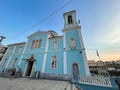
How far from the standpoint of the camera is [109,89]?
608 centimetres

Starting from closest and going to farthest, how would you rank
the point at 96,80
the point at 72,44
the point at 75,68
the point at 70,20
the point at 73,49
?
the point at 96,80
the point at 75,68
the point at 73,49
the point at 72,44
the point at 70,20

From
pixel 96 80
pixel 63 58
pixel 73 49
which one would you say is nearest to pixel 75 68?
pixel 63 58

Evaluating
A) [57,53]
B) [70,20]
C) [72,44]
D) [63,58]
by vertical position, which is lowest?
[63,58]

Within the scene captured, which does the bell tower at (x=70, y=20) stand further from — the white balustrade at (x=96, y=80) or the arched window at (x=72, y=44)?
the white balustrade at (x=96, y=80)

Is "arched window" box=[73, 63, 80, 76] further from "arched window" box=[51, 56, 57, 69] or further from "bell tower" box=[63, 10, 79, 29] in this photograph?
"bell tower" box=[63, 10, 79, 29]

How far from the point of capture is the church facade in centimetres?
1038

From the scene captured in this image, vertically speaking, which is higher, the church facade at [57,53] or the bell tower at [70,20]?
the bell tower at [70,20]

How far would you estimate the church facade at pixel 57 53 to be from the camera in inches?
409

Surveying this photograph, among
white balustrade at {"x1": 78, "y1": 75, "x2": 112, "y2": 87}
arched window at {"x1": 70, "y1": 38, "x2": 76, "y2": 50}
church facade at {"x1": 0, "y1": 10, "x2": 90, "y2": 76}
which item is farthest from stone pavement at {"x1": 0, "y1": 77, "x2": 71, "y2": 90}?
arched window at {"x1": 70, "y1": 38, "x2": 76, "y2": 50}

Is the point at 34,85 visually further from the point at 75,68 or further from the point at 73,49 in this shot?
the point at 73,49

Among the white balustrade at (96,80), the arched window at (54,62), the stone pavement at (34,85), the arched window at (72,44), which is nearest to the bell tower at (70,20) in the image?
the arched window at (72,44)

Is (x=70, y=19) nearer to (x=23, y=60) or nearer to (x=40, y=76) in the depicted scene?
(x=40, y=76)

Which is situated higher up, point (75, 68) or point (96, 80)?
point (75, 68)

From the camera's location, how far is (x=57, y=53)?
486 inches
